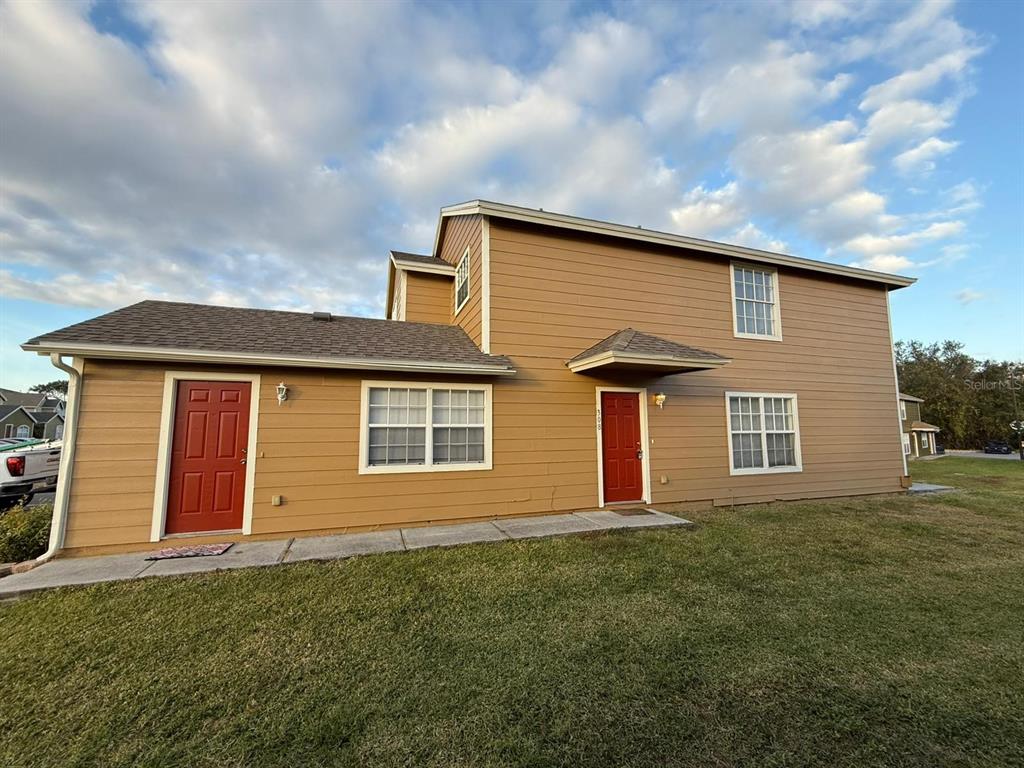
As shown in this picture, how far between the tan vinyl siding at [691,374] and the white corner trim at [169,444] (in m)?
3.71

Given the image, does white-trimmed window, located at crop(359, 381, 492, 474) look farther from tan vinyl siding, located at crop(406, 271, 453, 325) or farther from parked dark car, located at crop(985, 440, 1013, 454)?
parked dark car, located at crop(985, 440, 1013, 454)

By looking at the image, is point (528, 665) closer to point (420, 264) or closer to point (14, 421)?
point (420, 264)

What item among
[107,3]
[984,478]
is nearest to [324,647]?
[107,3]

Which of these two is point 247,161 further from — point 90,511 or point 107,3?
point 90,511

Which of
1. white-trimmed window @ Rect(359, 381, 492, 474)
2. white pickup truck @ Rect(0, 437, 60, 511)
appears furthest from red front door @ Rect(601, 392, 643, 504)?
white pickup truck @ Rect(0, 437, 60, 511)

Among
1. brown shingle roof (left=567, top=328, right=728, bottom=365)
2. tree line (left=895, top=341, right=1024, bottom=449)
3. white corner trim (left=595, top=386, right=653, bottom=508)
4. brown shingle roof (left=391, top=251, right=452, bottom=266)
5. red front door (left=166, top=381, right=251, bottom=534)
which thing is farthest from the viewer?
tree line (left=895, top=341, right=1024, bottom=449)

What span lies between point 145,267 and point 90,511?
16985 millimetres

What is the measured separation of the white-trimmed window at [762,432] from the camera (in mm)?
8141

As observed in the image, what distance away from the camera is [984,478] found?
13.2 m

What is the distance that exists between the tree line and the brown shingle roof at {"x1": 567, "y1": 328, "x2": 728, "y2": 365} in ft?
105

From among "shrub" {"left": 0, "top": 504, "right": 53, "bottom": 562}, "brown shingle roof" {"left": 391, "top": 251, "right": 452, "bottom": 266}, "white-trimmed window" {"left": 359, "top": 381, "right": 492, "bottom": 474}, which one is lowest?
"shrub" {"left": 0, "top": 504, "right": 53, "bottom": 562}

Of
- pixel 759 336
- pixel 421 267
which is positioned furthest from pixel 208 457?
pixel 759 336

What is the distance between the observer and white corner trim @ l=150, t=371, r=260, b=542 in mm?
5094

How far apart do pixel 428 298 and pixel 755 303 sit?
7.37 m
